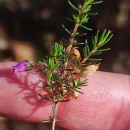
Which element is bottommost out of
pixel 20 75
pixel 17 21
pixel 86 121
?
pixel 86 121

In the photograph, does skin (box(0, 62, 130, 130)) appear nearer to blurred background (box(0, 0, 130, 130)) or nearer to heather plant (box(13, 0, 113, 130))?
heather plant (box(13, 0, 113, 130))

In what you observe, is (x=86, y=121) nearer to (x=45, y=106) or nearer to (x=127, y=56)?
(x=45, y=106)

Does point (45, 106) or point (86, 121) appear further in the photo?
point (86, 121)

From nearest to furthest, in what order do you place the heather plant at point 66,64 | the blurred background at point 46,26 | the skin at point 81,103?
the heather plant at point 66,64, the skin at point 81,103, the blurred background at point 46,26

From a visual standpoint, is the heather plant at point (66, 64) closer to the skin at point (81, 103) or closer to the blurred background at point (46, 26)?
the skin at point (81, 103)

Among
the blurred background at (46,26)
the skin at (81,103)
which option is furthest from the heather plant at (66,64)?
the blurred background at (46,26)

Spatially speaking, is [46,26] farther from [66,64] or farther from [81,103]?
[66,64]

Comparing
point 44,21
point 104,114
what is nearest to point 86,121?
point 104,114

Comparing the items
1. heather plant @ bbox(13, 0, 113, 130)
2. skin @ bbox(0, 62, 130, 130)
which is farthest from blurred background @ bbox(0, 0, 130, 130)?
heather plant @ bbox(13, 0, 113, 130)
